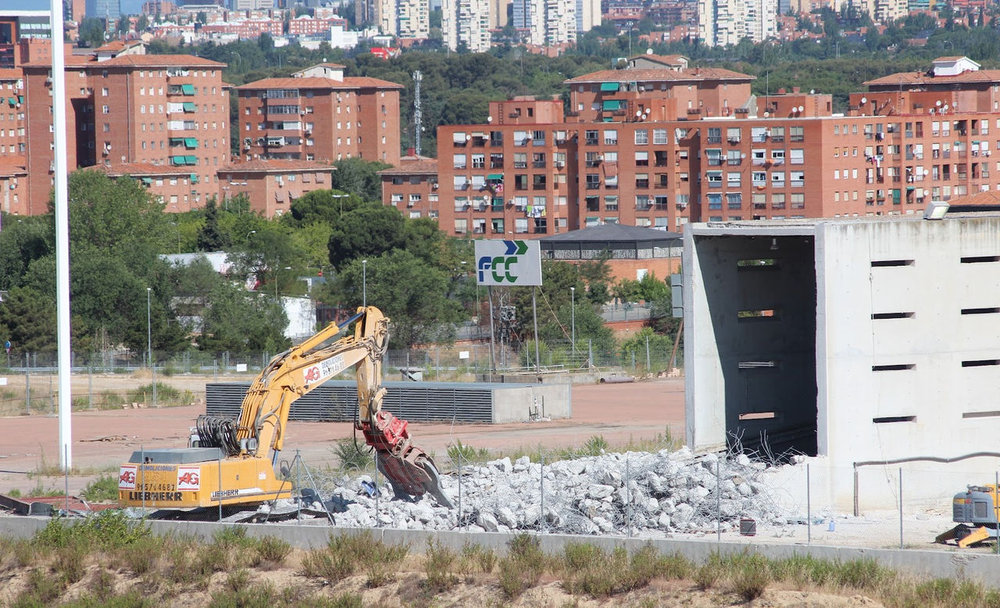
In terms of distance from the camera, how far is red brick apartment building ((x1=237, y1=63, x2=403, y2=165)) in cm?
17850

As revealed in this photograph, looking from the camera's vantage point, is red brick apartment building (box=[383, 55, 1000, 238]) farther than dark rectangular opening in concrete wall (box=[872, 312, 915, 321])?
Yes

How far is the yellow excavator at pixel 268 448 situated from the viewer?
2516cm

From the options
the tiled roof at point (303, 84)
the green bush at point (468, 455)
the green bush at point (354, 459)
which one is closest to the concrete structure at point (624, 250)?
the green bush at point (468, 455)

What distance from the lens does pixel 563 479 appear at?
28125mm

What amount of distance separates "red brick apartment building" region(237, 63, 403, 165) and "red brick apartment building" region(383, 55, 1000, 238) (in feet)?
174

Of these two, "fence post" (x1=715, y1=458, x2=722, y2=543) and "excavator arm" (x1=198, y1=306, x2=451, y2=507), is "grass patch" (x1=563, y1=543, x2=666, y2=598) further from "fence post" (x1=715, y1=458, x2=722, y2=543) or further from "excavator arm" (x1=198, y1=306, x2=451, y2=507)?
"excavator arm" (x1=198, y1=306, x2=451, y2=507)

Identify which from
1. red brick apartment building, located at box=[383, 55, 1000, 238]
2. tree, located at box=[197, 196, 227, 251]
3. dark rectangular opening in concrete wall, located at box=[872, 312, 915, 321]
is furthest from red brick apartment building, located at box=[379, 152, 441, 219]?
dark rectangular opening in concrete wall, located at box=[872, 312, 915, 321]

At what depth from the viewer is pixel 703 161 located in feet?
383

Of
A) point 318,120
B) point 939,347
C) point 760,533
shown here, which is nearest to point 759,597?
point 760,533

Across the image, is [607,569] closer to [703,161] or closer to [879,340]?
[879,340]

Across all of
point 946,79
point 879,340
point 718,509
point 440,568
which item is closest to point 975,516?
point 718,509

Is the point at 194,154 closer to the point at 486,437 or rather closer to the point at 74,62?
the point at 74,62

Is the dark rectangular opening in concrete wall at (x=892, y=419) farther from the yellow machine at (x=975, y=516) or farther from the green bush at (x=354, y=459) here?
the green bush at (x=354, y=459)

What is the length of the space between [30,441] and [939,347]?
2573cm
